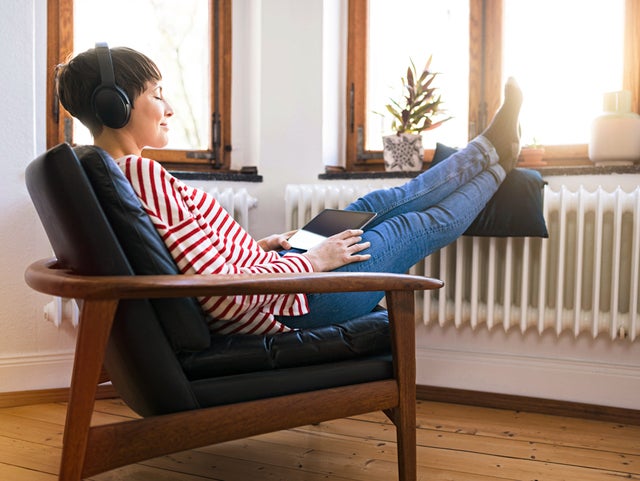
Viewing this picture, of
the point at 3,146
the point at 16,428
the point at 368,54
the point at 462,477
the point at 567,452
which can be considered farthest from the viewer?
the point at 368,54

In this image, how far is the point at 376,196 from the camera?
6.06ft

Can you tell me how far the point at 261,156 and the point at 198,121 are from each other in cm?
35

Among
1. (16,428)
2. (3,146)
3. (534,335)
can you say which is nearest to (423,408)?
(534,335)

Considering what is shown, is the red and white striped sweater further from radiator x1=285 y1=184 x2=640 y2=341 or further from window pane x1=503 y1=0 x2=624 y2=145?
window pane x1=503 y1=0 x2=624 y2=145

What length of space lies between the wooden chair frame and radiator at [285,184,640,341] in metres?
0.88

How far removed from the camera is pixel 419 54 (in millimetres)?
2607

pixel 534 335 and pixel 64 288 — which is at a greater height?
pixel 64 288

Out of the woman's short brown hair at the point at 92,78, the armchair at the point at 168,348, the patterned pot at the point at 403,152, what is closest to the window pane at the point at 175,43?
the patterned pot at the point at 403,152

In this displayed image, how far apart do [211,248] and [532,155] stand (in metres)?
1.51

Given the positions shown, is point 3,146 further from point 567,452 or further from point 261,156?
point 567,452

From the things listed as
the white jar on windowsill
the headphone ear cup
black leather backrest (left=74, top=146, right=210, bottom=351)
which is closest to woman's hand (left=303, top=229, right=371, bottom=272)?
black leather backrest (left=74, top=146, right=210, bottom=351)

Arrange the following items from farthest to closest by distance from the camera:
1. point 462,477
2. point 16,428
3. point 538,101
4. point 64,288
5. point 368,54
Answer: point 368,54, point 538,101, point 16,428, point 462,477, point 64,288

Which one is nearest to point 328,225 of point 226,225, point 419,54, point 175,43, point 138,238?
point 226,225

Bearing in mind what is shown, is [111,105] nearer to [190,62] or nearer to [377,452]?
[377,452]
